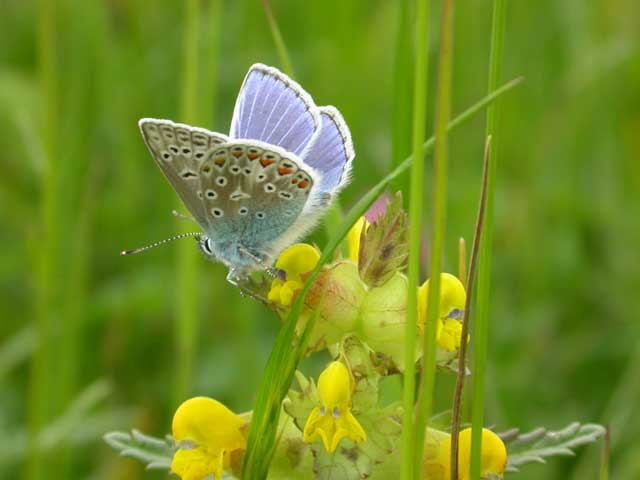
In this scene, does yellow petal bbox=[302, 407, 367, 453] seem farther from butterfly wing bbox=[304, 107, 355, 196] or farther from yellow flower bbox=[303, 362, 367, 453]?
butterfly wing bbox=[304, 107, 355, 196]

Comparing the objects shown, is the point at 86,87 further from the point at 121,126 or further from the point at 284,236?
the point at 284,236

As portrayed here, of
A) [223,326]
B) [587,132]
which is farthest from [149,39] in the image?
[587,132]

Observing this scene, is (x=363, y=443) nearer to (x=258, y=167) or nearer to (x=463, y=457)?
(x=463, y=457)

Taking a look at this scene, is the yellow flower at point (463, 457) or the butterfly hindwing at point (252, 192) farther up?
the butterfly hindwing at point (252, 192)

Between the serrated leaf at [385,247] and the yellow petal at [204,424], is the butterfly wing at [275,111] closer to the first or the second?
the serrated leaf at [385,247]

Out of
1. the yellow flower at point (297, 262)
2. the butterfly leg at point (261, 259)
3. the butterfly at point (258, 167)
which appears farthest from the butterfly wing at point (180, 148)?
the yellow flower at point (297, 262)

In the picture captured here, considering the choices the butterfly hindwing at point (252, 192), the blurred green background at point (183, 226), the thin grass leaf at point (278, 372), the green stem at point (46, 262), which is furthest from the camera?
the blurred green background at point (183, 226)
